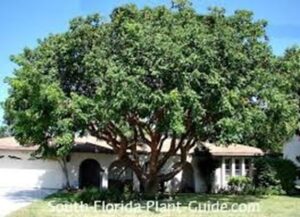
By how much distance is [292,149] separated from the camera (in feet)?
152

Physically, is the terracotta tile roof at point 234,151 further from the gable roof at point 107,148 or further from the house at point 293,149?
the house at point 293,149

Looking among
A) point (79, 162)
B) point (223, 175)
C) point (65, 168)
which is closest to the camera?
point (65, 168)

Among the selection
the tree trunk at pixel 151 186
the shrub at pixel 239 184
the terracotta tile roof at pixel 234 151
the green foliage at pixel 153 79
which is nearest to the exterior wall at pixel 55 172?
the terracotta tile roof at pixel 234 151

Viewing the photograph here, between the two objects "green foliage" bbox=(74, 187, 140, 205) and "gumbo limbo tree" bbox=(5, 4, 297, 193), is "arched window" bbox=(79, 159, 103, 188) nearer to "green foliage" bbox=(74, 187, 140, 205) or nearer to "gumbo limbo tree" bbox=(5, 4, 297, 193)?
"green foliage" bbox=(74, 187, 140, 205)

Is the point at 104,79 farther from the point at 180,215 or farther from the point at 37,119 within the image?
the point at 180,215

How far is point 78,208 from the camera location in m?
25.0

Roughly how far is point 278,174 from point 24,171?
62.0 ft

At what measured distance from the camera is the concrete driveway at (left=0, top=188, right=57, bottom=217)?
24.7m

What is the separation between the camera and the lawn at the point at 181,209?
2319 centimetres

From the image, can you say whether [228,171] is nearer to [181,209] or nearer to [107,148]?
[107,148]

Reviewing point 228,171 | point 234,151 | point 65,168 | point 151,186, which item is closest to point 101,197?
point 151,186

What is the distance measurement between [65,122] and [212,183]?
17.5 metres

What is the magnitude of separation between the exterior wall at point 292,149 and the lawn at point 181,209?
50.9 ft

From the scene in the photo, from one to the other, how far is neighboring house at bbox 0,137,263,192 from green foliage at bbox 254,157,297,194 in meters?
2.28
